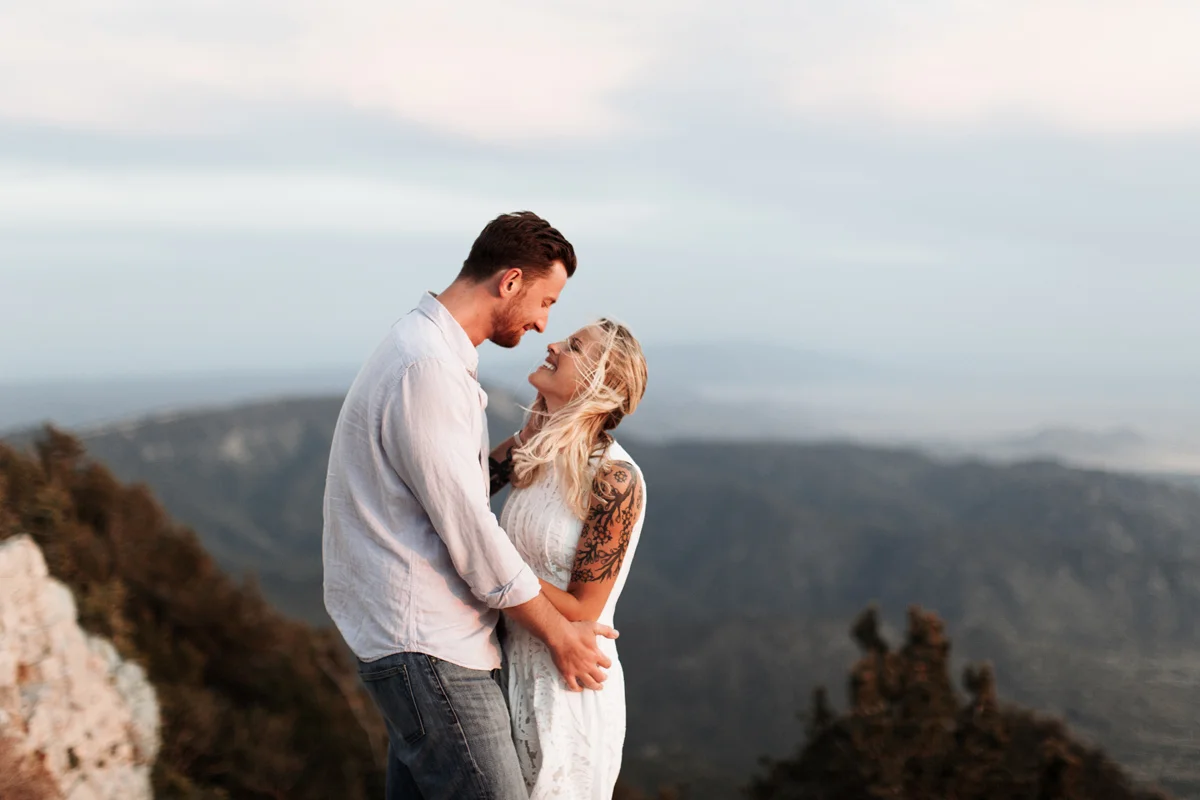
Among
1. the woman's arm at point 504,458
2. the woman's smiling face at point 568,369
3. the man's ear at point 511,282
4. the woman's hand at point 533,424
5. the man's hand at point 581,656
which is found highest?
the man's ear at point 511,282

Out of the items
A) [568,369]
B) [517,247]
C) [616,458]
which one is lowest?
[616,458]

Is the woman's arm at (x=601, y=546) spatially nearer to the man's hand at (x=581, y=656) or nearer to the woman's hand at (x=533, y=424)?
the man's hand at (x=581, y=656)

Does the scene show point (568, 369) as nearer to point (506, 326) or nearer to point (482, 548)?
point (506, 326)

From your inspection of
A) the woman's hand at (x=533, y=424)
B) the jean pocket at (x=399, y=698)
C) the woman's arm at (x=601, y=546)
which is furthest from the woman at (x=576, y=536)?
the jean pocket at (x=399, y=698)

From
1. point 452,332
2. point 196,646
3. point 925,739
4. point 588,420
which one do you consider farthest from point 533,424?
point 925,739

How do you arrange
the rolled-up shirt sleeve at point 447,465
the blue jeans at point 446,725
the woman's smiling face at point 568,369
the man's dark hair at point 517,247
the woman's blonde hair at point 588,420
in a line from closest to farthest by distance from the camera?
1. the rolled-up shirt sleeve at point 447,465
2. the blue jeans at point 446,725
3. the man's dark hair at point 517,247
4. the woman's blonde hair at point 588,420
5. the woman's smiling face at point 568,369

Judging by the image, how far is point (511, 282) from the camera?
3.43m

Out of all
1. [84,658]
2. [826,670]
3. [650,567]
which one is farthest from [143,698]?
[650,567]

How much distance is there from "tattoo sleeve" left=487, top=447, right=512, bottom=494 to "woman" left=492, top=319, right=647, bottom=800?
31 cm

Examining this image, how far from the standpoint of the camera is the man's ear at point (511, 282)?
3.41 m

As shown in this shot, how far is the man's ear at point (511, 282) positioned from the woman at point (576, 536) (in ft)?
1.51

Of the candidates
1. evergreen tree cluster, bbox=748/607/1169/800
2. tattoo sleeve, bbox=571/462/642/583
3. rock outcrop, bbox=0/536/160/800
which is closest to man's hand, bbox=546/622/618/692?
tattoo sleeve, bbox=571/462/642/583

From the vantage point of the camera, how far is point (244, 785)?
1287 centimetres

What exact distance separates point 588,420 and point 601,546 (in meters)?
0.44
